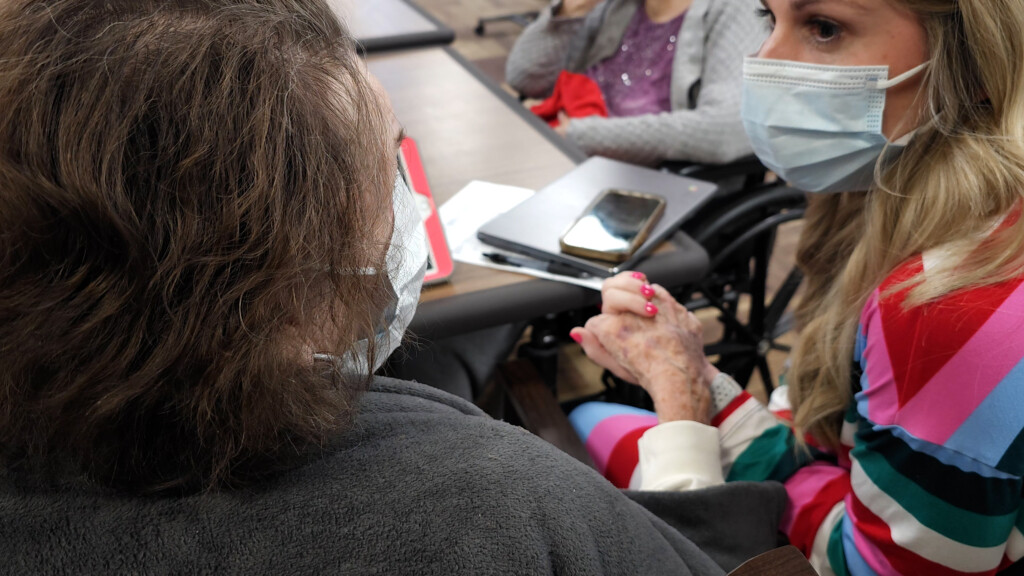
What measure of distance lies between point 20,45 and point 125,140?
0.08m

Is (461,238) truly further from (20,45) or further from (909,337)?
(20,45)

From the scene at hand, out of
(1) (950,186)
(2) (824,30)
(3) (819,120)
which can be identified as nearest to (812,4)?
(2) (824,30)

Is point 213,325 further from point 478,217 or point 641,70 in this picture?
point 641,70

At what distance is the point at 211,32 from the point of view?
462 mm

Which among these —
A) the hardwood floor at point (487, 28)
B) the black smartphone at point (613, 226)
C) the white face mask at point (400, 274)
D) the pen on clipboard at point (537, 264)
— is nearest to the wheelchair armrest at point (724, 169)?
the black smartphone at point (613, 226)

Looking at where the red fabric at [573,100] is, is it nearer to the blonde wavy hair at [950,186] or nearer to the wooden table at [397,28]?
the wooden table at [397,28]

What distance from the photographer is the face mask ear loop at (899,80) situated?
889mm

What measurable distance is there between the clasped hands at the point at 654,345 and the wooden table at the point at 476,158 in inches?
1.5

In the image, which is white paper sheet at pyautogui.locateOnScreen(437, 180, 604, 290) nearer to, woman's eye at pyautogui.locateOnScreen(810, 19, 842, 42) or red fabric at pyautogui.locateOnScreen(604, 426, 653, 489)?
red fabric at pyautogui.locateOnScreen(604, 426, 653, 489)

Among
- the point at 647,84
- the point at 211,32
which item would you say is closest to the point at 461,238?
the point at 211,32

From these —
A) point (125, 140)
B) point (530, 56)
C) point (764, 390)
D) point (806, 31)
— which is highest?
point (125, 140)

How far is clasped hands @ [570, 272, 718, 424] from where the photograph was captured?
108 centimetres

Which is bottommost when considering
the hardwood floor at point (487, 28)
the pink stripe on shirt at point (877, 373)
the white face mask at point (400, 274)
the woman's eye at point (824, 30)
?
the hardwood floor at point (487, 28)

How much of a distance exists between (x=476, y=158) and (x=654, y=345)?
0.52 m
